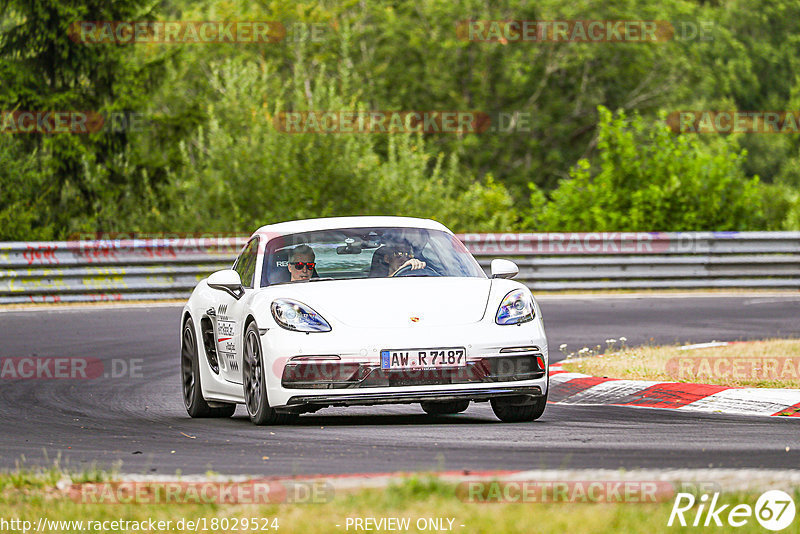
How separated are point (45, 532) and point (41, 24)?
26535mm

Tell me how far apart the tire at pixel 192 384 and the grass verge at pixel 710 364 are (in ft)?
10.4

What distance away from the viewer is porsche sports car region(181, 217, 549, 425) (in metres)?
8.56

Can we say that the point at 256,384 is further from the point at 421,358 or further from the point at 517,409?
the point at 517,409

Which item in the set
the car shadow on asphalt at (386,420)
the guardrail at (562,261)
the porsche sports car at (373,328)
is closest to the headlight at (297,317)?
the porsche sports car at (373,328)

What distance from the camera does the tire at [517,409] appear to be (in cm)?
911

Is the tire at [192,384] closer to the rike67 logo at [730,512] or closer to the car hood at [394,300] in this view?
the car hood at [394,300]

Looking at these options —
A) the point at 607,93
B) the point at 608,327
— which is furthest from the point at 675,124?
the point at 608,327

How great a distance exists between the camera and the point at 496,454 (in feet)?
23.7

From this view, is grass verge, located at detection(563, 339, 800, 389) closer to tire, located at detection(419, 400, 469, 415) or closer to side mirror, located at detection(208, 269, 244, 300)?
tire, located at detection(419, 400, 469, 415)

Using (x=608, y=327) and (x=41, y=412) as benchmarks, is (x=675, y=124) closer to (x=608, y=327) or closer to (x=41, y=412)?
(x=608, y=327)

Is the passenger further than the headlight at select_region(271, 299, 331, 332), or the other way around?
the passenger

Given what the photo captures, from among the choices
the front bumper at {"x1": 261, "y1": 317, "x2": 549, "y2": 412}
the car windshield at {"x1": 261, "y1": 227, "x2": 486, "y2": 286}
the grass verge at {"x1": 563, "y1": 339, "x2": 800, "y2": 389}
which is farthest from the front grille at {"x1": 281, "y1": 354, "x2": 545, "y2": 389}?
the grass verge at {"x1": 563, "y1": 339, "x2": 800, "y2": 389}

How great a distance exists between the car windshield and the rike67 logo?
4432mm

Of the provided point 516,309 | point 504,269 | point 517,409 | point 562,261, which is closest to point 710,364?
point 504,269
